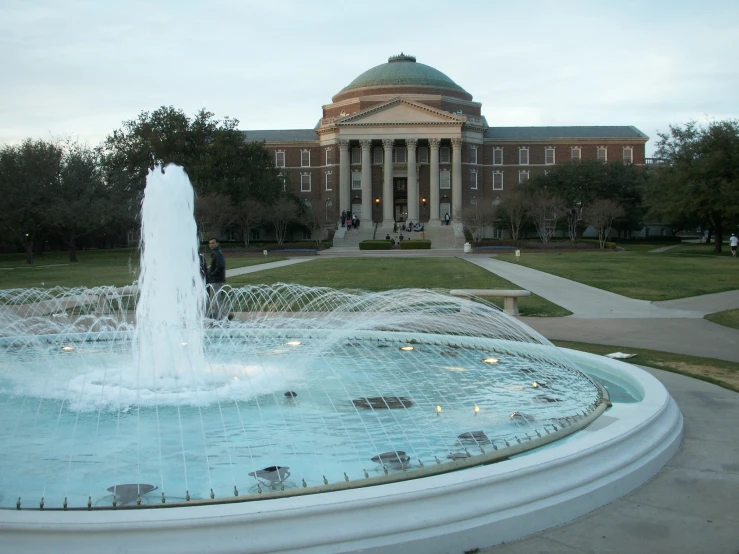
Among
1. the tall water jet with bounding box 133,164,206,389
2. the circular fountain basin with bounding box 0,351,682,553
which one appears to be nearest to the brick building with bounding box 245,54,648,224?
the tall water jet with bounding box 133,164,206,389

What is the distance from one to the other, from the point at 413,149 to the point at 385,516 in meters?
91.6

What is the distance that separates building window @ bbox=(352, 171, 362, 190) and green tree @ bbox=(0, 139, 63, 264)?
4460cm

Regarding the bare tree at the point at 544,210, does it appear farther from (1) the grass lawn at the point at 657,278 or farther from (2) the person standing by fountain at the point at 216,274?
(2) the person standing by fountain at the point at 216,274

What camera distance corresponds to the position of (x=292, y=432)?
26.1 feet

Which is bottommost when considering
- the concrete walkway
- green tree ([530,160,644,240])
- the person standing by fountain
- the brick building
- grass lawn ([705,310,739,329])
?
grass lawn ([705,310,739,329])

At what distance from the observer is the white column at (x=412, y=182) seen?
94375 millimetres

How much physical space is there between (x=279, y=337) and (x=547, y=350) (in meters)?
5.31

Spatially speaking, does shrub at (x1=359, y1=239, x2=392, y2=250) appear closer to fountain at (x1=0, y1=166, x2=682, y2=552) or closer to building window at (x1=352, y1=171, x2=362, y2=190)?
building window at (x1=352, y1=171, x2=362, y2=190)

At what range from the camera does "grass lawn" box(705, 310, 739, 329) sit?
57.9 ft

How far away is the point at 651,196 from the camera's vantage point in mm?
63844

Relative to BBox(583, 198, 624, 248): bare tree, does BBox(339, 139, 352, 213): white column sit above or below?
above

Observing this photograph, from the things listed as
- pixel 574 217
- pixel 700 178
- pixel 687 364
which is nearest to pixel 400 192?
pixel 574 217

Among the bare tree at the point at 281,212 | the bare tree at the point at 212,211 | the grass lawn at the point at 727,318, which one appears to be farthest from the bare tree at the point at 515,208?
the grass lawn at the point at 727,318

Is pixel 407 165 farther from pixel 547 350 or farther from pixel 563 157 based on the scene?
pixel 547 350
